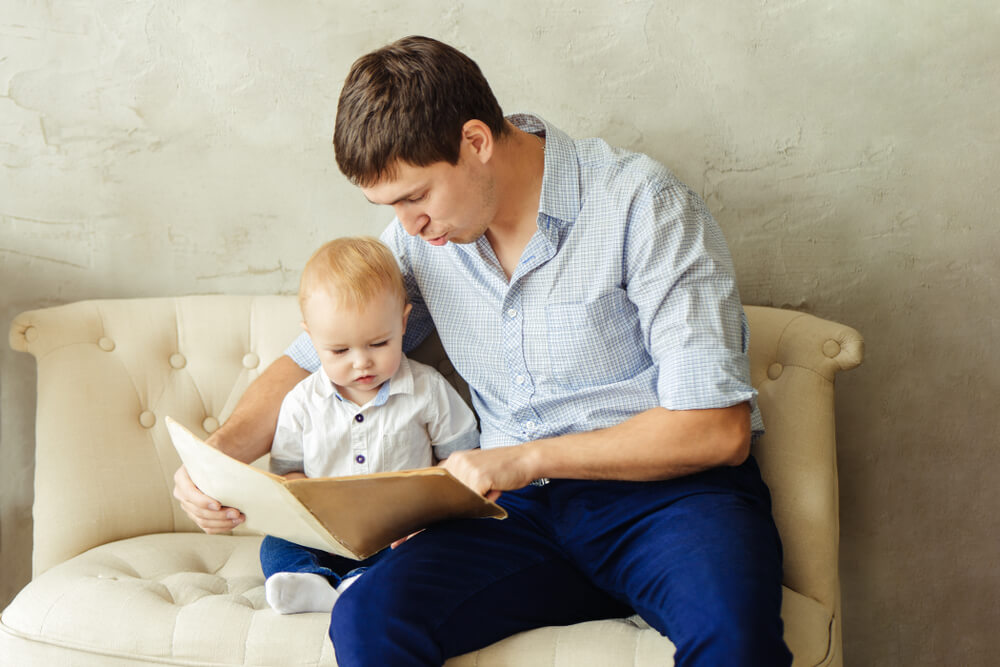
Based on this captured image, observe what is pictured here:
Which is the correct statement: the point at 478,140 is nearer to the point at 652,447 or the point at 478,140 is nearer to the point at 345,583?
Result: the point at 652,447

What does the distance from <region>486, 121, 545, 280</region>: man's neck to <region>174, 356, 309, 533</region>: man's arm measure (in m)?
0.55

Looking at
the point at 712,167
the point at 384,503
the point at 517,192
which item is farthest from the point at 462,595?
the point at 712,167

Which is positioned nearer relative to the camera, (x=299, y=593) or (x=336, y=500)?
(x=336, y=500)

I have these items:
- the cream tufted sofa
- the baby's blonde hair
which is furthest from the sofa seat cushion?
the baby's blonde hair

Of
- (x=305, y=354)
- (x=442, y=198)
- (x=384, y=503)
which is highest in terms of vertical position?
(x=442, y=198)

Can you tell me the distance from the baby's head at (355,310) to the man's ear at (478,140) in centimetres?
32

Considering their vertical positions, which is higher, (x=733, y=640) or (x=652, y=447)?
(x=652, y=447)

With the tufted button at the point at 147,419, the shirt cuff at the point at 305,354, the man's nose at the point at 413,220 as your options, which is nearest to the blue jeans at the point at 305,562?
the shirt cuff at the point at 305,354

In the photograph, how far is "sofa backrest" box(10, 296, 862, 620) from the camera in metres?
1.70

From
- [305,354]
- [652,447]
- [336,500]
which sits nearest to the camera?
[336,500]

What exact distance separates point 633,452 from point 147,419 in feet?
3.92

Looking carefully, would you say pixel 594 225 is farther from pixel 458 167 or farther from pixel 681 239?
pixel 458 167

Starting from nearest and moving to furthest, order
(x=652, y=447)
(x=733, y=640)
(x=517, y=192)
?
(x=733, y=640), (x=652, y=447), (x=517, y=192)

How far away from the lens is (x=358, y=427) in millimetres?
1746
